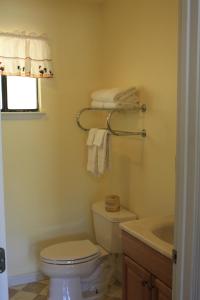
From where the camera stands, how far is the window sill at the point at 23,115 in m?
2.83

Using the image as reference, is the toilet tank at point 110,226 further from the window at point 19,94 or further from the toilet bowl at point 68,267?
the window at point 19,94

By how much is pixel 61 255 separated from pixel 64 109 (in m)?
1.24

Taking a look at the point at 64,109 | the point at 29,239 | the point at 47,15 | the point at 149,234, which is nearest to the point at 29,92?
the point at 64,109

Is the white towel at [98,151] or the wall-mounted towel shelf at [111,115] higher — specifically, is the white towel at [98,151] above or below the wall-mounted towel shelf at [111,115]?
below

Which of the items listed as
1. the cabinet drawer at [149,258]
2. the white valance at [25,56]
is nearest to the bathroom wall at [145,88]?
the cabinet drawer at [149,258]

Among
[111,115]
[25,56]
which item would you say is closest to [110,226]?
[111,115]

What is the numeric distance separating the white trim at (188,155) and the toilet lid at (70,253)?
4.20ft

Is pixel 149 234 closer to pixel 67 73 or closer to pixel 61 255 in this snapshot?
pixel 61 255

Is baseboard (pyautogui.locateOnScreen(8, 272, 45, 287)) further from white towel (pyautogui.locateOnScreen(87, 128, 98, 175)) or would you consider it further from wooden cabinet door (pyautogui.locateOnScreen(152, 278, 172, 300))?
wooden cabinet door (pyautogui.locateOnScreen(152, 278, 172, 300))

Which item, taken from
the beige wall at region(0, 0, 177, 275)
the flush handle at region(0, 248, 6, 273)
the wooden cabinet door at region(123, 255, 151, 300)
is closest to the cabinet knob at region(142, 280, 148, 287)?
the wooden cabinet door at region(123, 255, 151, 300)

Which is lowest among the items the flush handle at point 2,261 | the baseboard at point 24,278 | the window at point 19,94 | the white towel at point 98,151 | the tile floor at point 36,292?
the tile floor at point 36,292

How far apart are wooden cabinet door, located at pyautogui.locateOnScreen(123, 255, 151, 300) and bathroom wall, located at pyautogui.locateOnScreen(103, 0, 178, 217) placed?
0.49 metres

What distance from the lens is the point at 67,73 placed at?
3062mm

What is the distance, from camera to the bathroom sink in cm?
185
